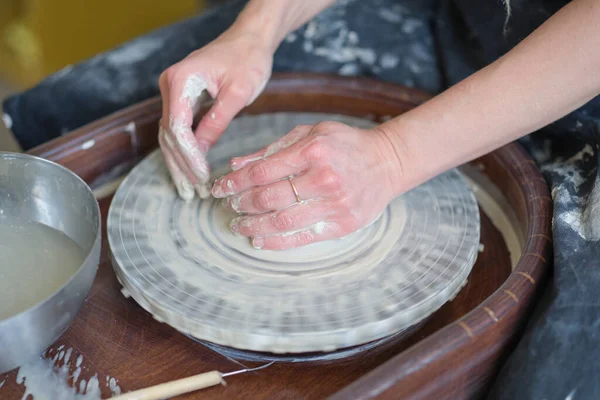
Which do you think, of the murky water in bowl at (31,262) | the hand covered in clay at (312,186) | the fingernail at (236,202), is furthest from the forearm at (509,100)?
the murky water in bowl at (31,262)

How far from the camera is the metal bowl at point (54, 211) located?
825 millimetres

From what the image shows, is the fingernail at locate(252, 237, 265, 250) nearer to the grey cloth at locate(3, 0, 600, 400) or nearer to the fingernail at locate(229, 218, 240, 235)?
the fingernail at locate(229, 218, 240, 235)

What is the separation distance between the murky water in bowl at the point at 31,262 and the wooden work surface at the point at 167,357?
100 millimetres

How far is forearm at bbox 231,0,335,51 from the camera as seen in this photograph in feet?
4.09

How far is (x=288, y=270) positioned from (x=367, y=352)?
17 cm

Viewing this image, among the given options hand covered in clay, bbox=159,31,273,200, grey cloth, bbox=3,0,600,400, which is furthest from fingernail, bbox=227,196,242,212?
grey cloth, bbox=3,0,600,400

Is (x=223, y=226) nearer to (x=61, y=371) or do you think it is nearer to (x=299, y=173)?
(x=299, y=173)

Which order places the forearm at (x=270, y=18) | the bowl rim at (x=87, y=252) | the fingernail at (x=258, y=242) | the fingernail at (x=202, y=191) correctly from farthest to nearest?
the forearm at (x=270, y=18), the fingernail at (x=202, y=191), the fingernail at (x=258, y=242), the bowl rim at (x=87, y=252)

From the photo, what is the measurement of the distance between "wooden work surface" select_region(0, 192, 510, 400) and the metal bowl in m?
0.08

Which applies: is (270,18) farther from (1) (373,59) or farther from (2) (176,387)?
(2) (176,387)

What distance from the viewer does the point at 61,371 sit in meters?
0.92

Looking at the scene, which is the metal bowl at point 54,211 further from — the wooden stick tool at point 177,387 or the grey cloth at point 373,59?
the grey cloth at point 373,59

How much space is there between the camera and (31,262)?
95 centimetres

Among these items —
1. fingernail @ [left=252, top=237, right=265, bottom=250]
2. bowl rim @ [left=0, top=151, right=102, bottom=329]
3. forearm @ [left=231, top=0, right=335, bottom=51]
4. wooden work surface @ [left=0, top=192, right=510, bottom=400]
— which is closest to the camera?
bowl rim @ [left=0, top=151, right=102, bottom=329]
